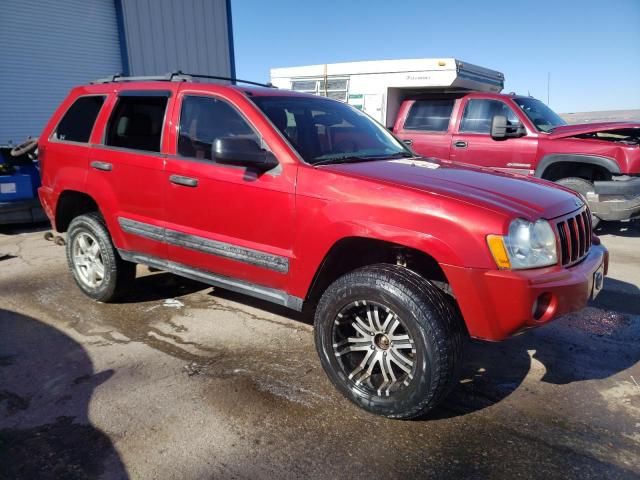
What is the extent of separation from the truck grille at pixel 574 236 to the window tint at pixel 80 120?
3.72m

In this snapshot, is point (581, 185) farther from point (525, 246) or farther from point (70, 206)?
point (70, 206)

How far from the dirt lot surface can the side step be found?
0.47m

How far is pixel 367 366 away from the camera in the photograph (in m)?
2.90

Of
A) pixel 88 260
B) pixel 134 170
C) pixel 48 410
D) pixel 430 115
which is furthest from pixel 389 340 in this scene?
pixel 430 115

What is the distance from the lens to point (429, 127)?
26.3ft

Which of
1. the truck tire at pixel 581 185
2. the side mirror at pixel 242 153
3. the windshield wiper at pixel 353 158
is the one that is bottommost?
the truck tire at pixel 581 185

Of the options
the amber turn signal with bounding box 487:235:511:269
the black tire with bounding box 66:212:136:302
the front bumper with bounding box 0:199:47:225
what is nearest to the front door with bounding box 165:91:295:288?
the black tire with bounding box 66:212:136:302

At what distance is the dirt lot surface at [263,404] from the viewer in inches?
94.7

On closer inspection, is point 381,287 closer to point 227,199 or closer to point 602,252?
point 227,199

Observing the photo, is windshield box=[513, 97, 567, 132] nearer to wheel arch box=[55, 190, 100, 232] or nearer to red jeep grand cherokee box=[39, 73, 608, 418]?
red jeep grand cherokee box=[39, 73, 608, 418]

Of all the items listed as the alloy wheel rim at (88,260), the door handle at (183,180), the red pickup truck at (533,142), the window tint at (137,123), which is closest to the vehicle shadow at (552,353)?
the alloy wheel rim at (88,260)

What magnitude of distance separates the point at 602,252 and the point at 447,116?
5.15m

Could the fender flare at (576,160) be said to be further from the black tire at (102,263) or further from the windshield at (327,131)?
the black tire at (102,263)

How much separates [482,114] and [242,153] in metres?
5.56
